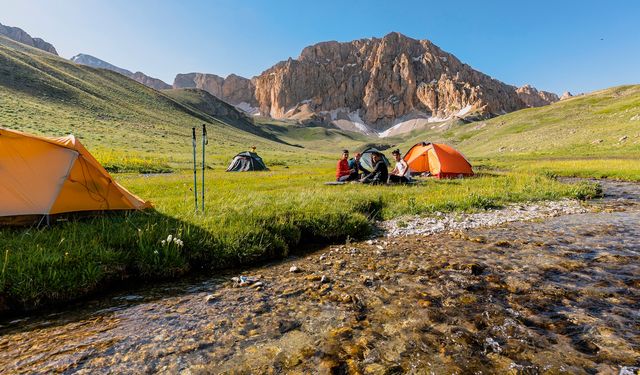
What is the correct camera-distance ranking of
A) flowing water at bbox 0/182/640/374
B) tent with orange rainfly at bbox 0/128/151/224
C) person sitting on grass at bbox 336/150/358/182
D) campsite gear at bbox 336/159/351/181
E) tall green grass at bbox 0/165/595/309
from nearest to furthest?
flowing water at bbox 0/182/640/374, tall green grass at bbox 0/165/595/309, tent with orange rainfly at bbox 0/128/151/224, person sitting on grass at bbox 336/150/358/182, campsite gear at bbox 336/159/351/181

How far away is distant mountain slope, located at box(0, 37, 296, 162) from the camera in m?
62.2

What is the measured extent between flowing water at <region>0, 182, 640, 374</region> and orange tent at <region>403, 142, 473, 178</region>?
709 inches

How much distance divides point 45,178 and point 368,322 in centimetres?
928

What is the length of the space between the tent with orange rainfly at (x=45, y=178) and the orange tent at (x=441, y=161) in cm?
2275

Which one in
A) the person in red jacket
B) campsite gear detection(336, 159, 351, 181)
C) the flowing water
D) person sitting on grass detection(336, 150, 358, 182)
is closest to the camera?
the flowing water

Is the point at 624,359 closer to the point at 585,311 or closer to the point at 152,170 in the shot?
the point at 585,311

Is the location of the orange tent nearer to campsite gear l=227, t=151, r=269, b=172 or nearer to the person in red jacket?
the person in red jacket

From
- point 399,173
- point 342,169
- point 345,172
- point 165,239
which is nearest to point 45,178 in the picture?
point 165,239

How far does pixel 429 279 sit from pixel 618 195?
1845 cm

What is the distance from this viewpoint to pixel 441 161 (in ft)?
86.4

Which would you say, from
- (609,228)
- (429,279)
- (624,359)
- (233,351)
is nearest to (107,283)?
(233,351)

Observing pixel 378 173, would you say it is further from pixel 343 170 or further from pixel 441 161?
pixel 441 161

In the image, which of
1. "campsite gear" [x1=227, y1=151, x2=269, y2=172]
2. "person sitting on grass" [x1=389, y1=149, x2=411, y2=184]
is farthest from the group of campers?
"campsite gear" [x1=227, y1=151, x2=269, y2=172]

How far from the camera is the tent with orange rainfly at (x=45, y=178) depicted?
8.32 m
